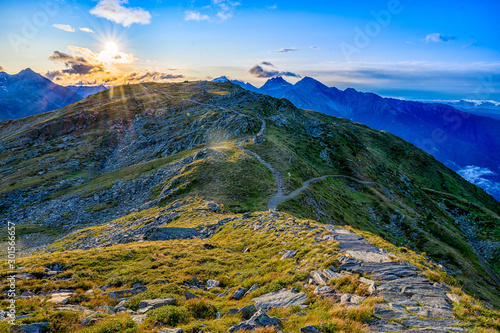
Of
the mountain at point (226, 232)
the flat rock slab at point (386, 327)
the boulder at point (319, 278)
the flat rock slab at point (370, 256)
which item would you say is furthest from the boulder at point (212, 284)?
the flat rock slab at point (386, 327)

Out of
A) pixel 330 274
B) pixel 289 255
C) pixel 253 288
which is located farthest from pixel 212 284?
pixel 330 274

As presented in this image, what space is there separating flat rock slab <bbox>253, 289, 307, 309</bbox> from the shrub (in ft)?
13.9

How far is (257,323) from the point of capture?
11203mm

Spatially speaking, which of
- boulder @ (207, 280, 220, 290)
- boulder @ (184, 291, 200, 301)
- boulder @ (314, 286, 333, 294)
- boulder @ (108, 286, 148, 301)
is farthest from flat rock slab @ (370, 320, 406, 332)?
boulder @ (108, 286, 148, 301)

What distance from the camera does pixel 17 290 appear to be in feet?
50.0

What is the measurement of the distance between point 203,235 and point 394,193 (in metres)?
102

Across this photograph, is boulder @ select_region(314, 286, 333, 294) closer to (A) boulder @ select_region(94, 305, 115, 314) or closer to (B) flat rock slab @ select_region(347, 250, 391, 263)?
(B) flat rock slab @ select_region(347, 250, 391, 263)

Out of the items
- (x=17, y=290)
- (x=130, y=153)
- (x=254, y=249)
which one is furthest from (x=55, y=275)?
(x=130, y=153)

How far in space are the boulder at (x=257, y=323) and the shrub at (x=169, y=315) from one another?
313 centimetres

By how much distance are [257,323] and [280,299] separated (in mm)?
3372

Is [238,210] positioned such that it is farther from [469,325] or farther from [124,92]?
[124,92]

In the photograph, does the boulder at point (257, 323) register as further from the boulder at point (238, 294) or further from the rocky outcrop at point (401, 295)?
the boulder at point (238, 294)

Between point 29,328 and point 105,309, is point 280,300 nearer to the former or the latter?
point 105,309

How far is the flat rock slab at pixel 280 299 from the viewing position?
44.5 feet
